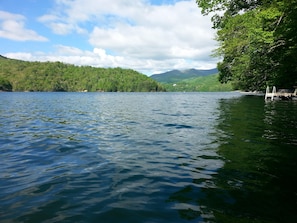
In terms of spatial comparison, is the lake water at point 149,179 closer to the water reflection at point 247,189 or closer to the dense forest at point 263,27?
the water reflection at point 247,189

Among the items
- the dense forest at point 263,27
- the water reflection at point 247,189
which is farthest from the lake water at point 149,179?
the dense forest at point 263,27

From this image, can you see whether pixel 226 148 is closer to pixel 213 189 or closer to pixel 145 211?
pixel 213 189

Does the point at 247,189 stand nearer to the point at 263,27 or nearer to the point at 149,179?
the point at 149,179

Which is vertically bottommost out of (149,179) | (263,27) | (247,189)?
(149,179)

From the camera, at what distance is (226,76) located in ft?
217

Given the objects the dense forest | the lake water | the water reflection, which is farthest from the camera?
the dense forest

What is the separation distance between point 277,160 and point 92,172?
290 inches

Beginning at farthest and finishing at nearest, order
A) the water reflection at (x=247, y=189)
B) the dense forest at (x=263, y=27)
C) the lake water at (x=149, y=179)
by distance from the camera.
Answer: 1. the dense forest at (x=263, y=27)
2. the lake water at (x=149, y=179)
3. the water reflection at (x=247, y=189)

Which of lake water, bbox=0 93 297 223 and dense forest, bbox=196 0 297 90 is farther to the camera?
dense forest, bbox=196 0 297 90

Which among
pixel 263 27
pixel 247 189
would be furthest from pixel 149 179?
pixel 263 27

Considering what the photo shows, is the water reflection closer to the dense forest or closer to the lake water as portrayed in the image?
the lake water

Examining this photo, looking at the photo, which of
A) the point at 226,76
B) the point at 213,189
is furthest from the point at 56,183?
the point at 226,76

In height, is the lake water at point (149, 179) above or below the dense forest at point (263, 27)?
below

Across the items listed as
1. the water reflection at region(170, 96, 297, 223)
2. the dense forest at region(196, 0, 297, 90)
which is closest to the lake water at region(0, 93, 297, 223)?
the water reflection at region(170, 96, 297, 223)
